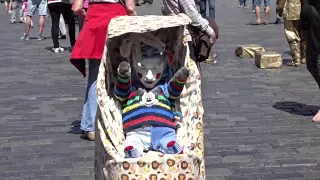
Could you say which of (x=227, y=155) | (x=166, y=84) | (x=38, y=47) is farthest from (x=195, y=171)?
(x=38, y=47)

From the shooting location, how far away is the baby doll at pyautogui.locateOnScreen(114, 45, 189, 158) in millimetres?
4074

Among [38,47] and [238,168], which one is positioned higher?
[238,168]

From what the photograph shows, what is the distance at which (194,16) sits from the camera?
5.73 metres

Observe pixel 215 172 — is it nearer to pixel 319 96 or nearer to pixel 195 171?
pixel 195 171

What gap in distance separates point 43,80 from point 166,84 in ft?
17.6

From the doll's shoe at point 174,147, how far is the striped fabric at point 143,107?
0.26m

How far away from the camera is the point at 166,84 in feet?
14.4

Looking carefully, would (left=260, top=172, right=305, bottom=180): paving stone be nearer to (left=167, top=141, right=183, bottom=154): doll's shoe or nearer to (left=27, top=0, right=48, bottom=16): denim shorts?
(left=167, top=141, right=183, bottom=154): doll's shoe

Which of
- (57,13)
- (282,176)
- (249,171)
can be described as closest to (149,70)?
(249,171)

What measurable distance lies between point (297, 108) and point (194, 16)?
7.61ft

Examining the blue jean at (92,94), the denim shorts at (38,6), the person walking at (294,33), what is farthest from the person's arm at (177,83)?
the denim shorts at (38,6)

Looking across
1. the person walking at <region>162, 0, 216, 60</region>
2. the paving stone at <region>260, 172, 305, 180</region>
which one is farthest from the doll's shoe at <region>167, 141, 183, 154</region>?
the person walking at <region>162, 0, 216, 60</region>

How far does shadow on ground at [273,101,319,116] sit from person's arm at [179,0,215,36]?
78.0 inches

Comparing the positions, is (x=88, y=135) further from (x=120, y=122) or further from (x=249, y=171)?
(x=120, y=122)
